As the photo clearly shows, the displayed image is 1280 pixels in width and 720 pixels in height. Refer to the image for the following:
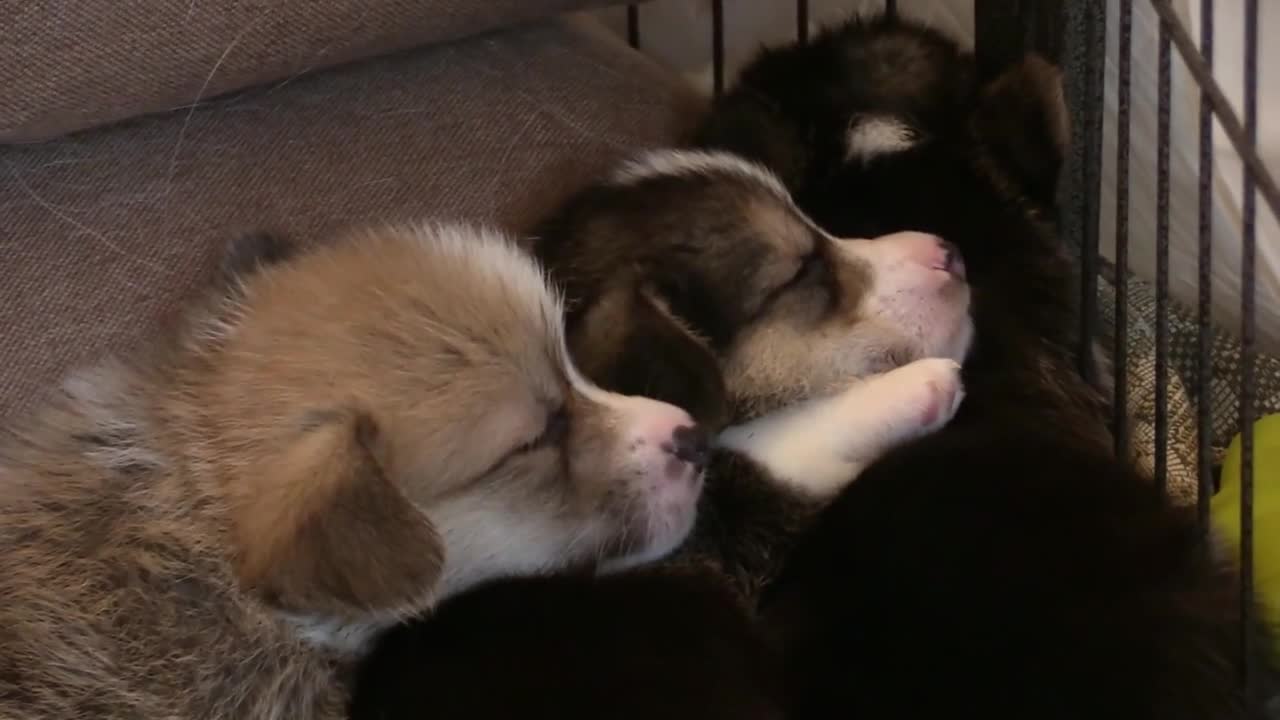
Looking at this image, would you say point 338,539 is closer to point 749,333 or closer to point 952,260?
point 749,333

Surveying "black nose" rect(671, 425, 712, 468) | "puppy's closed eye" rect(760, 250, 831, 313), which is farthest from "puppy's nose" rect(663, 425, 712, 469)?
"puppy's closed eye" rect(760, 250, 831, 313)

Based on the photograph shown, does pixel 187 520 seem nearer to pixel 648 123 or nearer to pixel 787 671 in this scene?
pixel 787 671

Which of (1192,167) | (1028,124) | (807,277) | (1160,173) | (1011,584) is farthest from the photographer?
(1192,167)

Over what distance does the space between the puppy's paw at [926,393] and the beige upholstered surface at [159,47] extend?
2.02 feet

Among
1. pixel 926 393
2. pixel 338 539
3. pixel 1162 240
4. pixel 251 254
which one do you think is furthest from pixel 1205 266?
pixel 251 254

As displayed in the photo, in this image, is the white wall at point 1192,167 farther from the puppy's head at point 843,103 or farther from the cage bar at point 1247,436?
the cage bar at point 1247,436

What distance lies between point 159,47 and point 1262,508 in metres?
1.20

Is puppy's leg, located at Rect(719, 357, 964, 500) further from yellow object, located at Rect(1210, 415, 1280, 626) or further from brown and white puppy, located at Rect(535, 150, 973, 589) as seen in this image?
yellow object, located at Rect(1210, 415, 1280, 626)

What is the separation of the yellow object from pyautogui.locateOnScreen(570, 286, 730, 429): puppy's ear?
19.3 inches

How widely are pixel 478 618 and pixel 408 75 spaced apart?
28.9 inches

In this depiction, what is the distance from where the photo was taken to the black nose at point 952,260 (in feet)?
4.91

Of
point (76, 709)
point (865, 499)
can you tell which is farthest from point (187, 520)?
point (865, 499)

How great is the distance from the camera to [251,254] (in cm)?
138

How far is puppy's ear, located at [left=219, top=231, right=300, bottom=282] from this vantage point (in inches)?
53.8
